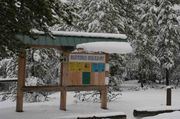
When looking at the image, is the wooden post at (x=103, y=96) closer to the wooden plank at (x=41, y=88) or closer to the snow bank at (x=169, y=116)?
the wooden plank at (x=41, y=88)

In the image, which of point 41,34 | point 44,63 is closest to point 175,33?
point 44,63

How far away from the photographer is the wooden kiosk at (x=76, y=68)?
13.2m

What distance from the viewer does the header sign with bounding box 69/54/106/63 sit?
1412 cm

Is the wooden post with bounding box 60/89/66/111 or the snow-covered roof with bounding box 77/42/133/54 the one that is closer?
the snow-covered roof with bounding box 77/42/133/54

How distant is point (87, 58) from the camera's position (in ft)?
47.2

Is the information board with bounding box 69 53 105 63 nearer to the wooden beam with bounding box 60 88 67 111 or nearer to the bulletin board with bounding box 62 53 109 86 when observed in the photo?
the bulletin board with bounding box 62 53 109 86

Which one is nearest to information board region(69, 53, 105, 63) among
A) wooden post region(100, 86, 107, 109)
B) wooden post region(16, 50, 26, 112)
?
wooden post region(100, 86, 107, 109)

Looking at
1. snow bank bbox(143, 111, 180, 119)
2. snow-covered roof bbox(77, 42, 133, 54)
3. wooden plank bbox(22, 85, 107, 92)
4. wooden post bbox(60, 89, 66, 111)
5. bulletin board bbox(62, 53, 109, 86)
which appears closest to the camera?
snow bank bbox(143, 111, 180, 119)

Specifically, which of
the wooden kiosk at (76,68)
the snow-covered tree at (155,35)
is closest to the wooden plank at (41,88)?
the wooden kiosk at (76,68)

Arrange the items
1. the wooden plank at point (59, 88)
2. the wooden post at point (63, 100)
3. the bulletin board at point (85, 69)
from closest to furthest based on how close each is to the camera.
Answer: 1. the wooden plank at point (59, 88)
2. the wooden post at point (63, 100)
3. the bulletin board at point (85, 69)

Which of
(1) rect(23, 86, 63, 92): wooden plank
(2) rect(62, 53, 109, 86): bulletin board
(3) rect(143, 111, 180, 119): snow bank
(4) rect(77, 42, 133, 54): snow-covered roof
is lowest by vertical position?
(3) rect(143, 111, 180, 119): snow bank

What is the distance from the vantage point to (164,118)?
12.7m

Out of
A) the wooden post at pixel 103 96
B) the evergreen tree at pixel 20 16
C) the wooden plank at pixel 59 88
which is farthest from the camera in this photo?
the wooden post at pixel 103 96

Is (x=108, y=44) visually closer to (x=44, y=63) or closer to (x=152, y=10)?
(x=44, y=63)
